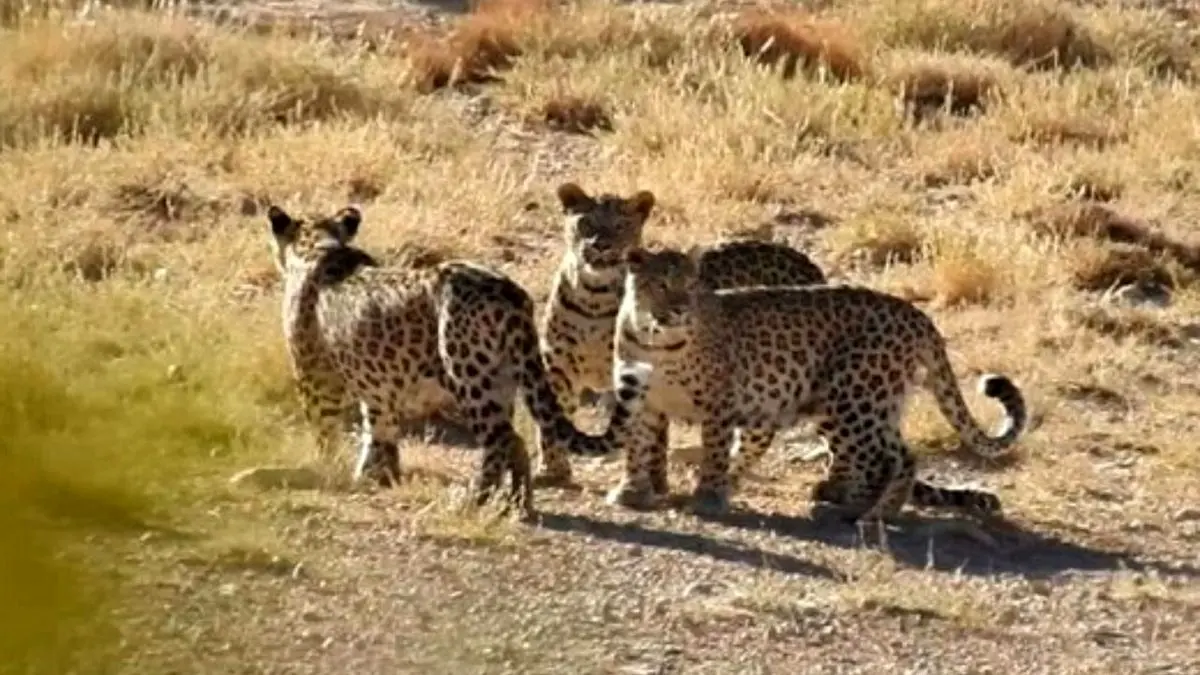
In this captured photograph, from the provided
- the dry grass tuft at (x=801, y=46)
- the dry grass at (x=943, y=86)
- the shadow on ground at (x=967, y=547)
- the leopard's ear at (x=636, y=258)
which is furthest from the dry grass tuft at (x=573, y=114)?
the leopard's ear at (x=636, y=258)

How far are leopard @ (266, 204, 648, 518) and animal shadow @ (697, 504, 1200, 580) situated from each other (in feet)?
2.15

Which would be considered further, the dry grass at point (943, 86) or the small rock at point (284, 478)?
the dry grass at point (943, 86)

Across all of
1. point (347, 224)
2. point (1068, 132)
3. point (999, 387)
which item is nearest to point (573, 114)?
point (1068, 132)

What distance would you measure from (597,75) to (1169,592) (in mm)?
9965

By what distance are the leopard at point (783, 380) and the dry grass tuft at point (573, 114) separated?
7.96m

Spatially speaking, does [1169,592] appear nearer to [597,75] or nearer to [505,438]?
[505,438]

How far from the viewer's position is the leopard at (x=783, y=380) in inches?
376

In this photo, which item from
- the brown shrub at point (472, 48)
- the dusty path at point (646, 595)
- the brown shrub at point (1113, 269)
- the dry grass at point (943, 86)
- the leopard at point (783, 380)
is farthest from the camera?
the brown shrub at point (472, 48)

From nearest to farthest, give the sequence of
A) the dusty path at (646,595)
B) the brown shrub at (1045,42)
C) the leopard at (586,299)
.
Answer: the dusty path at (646,595)
the leopard at (586,299)
the brown shrub at (1045,42)

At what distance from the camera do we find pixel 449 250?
14.0 meters

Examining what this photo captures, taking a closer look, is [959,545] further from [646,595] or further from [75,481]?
[75,481]

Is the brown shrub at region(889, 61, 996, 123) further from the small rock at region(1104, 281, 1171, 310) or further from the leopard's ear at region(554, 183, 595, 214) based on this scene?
the leopard's ear at region(554, 183, 595, 214)

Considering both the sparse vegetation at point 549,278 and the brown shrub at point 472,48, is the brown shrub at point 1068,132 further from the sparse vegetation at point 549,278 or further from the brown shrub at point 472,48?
the brown shrub at point 472,48

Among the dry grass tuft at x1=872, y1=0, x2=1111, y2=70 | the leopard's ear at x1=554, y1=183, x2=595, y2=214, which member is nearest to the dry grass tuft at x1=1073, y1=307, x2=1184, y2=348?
the leopard's ear at x1=554, y1=183, x2=595, y2=214
